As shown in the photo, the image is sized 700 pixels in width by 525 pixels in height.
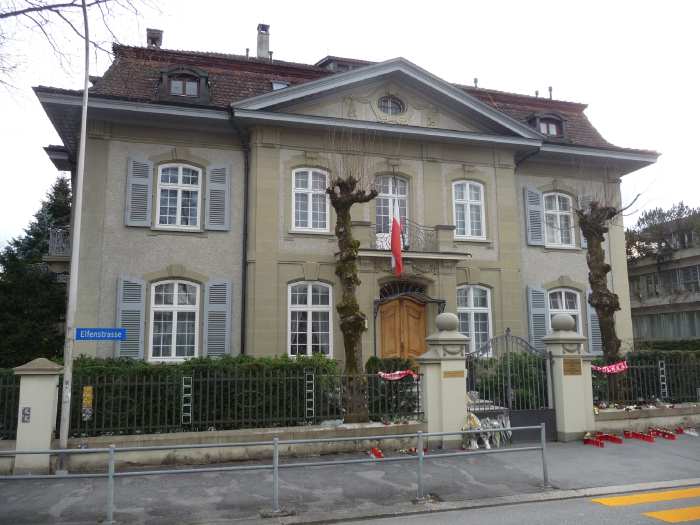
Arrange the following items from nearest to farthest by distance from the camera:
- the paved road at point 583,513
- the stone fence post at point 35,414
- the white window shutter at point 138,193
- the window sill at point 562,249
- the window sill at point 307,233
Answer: the paved road at point 583,513 < the stone fence post at point 35,414 < the white window shutter at point 138,193 < the window sill at point 307,233 < the window sill at point 562,249

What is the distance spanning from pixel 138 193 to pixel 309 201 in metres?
4.66

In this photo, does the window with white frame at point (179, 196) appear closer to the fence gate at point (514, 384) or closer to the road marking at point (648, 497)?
the fence gate at point (514, 384)

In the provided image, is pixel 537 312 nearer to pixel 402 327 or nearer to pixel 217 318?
pixel 402 327

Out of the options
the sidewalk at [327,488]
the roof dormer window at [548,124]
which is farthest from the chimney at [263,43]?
the sidewalk at [327,488]

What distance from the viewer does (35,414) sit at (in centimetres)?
944

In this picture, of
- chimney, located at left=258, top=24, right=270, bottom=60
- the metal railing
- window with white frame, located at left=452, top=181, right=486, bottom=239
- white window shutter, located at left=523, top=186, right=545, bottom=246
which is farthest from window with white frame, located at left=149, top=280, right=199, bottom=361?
chimney, located at left=258, top=24, right=270, bottom=60

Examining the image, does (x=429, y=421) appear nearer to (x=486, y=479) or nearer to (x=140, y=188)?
(x=486, y=479)

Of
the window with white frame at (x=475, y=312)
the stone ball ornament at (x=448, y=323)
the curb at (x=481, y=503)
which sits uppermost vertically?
the window with white frame at (x=475, y=312)

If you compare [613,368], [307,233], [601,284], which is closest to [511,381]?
[613,368]

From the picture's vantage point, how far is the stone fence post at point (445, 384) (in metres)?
11.0

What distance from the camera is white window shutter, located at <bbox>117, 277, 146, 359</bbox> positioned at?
1519cm

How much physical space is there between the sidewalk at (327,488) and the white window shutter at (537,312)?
8.05m

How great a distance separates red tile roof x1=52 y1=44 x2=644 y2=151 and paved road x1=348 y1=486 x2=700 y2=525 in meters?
12.2

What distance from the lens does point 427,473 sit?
9164 millimetres
